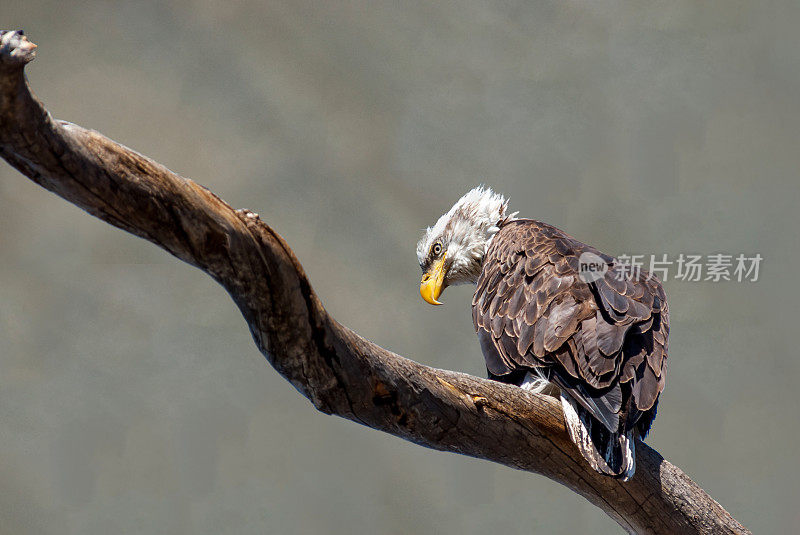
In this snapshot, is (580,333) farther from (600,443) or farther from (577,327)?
(600,443)

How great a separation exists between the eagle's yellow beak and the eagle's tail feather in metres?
1.71

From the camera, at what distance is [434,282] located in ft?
14.1

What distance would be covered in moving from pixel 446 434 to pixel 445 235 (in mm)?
2085

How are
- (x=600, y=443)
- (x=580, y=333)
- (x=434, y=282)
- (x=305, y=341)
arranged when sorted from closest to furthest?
(x=305, y=341) → (x=600, y=443) → (x=580, y=333) → (x=434, y=282)

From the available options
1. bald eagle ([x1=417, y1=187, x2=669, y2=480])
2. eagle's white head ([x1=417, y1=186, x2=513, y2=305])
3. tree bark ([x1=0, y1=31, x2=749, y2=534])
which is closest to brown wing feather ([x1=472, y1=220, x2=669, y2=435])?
bald eagle ([x1=417, y1=187, x2=669, y2=480])

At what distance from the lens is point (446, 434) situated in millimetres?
2406

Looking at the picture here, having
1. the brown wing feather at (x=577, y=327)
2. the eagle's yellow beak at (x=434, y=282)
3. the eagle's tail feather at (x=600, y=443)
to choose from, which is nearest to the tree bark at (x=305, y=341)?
the eagle's tail feather at (x=600, y=443)

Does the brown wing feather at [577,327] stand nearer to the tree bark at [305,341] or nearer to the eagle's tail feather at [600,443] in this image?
the eagle's tail feather at [600,443]

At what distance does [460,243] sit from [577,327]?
5.22 feet

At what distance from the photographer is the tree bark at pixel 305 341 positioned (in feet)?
5.39

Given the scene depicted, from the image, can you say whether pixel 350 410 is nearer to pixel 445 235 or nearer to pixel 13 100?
pixel 13 100

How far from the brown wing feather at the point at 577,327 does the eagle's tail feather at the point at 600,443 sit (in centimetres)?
5

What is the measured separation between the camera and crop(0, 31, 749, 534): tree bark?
1.64 meters

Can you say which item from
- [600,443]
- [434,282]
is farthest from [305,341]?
[434,282]
